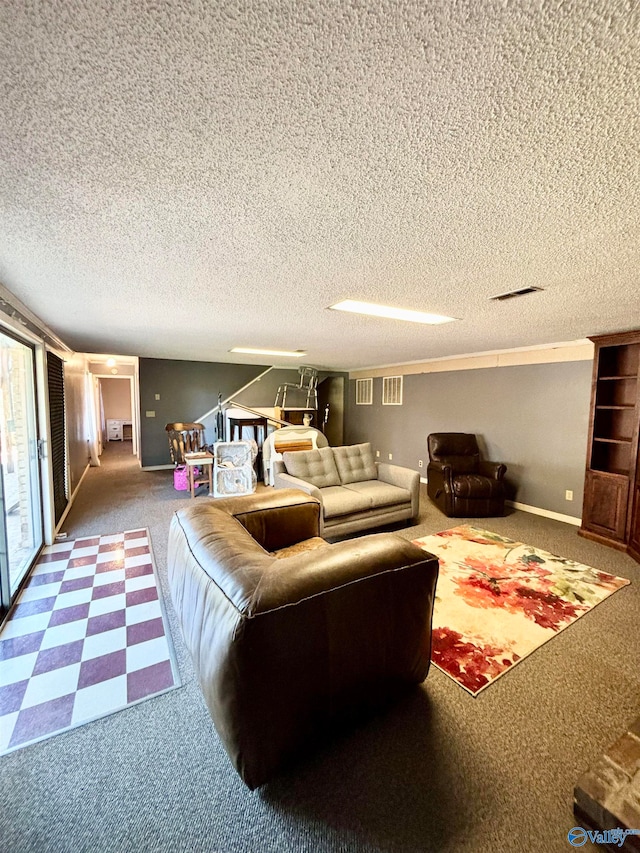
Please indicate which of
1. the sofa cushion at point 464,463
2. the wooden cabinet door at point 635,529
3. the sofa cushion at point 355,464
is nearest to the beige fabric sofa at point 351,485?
the sofa cushion at point 355,464

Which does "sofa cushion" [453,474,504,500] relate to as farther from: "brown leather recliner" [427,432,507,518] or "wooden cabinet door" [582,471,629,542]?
"wooden cabinet door" [582,471,629,542]

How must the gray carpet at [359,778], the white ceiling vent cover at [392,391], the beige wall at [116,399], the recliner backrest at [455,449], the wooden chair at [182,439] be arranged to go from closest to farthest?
the gray carpet at [359,778], the recliner backrest at [455,449], the wooden chair at [182,439], the white ceiling vent cover at [392,391], the beige wall at [116,399]

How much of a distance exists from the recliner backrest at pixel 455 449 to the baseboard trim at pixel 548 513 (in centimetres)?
80

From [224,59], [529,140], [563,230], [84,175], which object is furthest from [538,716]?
[84,175]

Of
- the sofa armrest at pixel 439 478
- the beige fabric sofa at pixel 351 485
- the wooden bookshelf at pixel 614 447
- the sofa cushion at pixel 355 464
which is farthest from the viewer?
the sofa armrest at pixel 439 478

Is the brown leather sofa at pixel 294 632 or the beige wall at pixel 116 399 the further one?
the beige wall at pixel 116 399

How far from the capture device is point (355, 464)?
14.2 ft

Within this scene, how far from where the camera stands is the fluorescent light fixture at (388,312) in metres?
2.62

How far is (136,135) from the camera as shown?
0.92 metres

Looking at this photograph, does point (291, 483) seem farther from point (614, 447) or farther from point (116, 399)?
point (116, 399)

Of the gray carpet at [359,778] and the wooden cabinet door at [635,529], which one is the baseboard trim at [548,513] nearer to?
the wooden cabinet door at [635,529]

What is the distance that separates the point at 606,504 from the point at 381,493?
2.32 metres

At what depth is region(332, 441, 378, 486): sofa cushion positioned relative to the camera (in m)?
4.20

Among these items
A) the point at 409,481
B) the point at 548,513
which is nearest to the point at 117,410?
the point at 409,481
